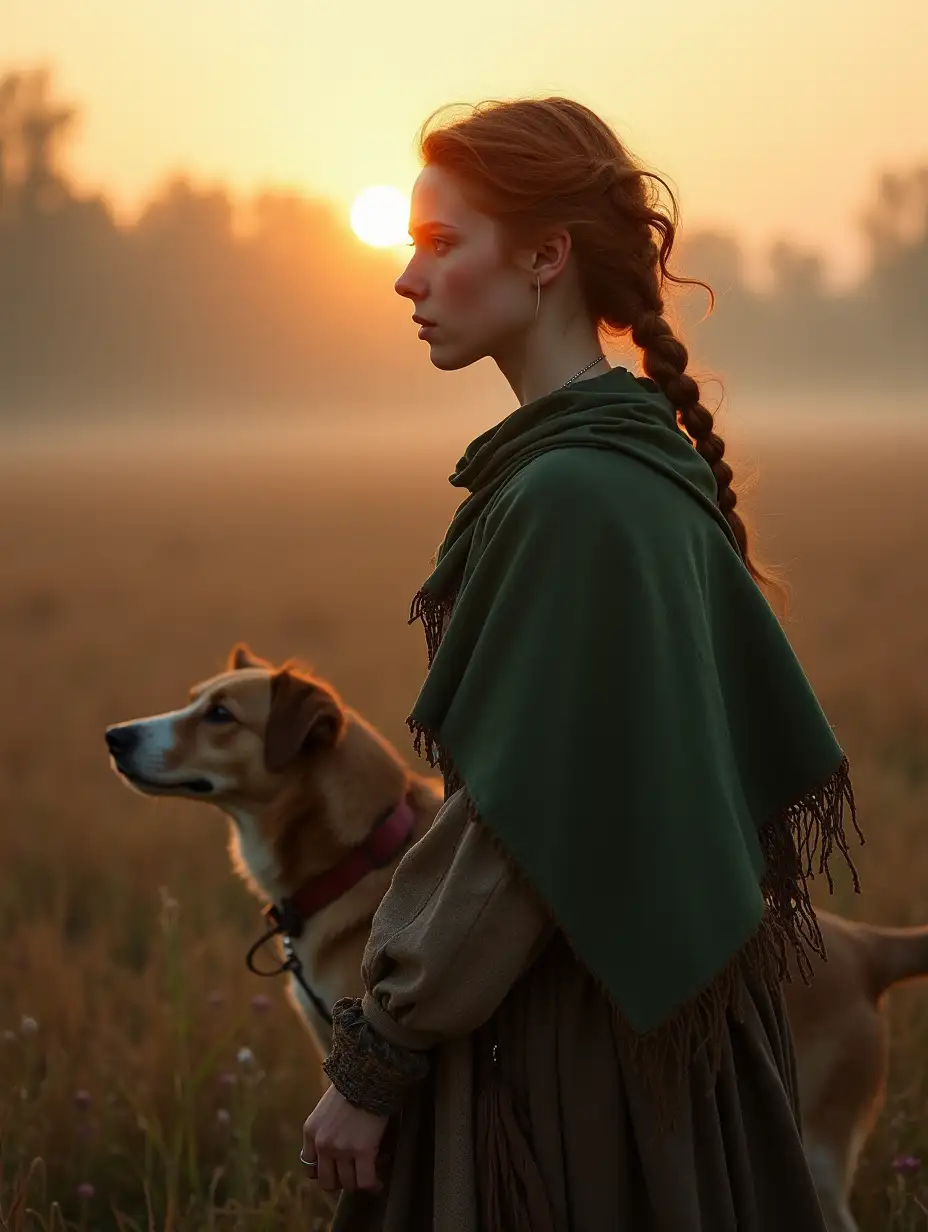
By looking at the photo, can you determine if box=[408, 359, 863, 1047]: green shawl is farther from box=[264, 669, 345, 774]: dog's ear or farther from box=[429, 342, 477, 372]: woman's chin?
box=[264, 669, 345, 774]: dog's ear

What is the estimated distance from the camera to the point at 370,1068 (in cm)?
197

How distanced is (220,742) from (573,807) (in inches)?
85.3

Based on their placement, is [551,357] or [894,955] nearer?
[551,357]

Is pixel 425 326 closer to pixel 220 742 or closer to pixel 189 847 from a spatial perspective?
pixel 220 742

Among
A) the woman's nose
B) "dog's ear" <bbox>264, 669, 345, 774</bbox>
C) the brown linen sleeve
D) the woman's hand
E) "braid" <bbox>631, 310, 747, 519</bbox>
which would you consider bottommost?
the woman's hand

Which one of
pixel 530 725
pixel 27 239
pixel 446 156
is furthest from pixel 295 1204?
pixel 27 239

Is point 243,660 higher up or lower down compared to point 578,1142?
higher up

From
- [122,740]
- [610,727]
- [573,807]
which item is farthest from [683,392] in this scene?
[122,740]

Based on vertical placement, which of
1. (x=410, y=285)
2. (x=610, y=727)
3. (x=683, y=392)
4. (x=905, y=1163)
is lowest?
(x=905, y=1163)

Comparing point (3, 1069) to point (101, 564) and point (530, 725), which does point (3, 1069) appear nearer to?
point (530, 725)

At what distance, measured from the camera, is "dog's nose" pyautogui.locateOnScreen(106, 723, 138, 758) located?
3947 millimetres

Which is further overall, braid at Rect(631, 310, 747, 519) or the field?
the field

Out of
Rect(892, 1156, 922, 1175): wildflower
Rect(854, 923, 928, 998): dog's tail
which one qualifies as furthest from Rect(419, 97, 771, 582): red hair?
Rect(892, 1156, 922, 1175): wildflower

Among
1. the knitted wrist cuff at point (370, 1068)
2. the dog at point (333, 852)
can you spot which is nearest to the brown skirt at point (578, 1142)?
the knitted wrist cuff at point (370, 1068)
